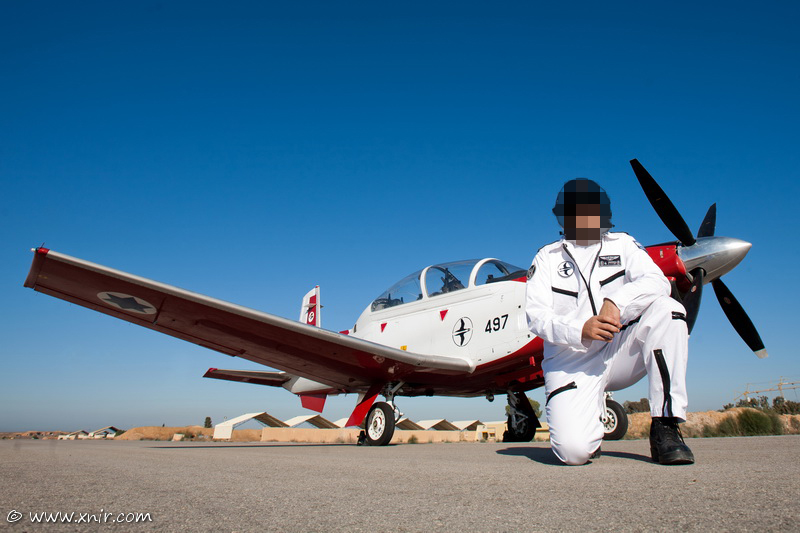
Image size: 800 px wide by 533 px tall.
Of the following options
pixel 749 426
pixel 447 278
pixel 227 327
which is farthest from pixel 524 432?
pixel 227 327

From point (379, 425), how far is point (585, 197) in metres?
5.14

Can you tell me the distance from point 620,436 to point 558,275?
3967 mm

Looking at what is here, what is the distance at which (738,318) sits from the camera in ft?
20.4

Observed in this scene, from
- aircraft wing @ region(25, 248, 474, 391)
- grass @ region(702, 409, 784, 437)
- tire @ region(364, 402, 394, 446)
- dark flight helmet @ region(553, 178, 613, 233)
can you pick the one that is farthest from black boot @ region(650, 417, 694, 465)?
grass @ region(702, 409, 784, 437)

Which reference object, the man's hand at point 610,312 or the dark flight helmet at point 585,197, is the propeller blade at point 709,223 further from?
the man's hand at point 610,312

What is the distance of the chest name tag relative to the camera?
10.3 feet

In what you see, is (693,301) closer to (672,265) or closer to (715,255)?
(672,265)

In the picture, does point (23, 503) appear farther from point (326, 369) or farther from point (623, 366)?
point (326, 369)

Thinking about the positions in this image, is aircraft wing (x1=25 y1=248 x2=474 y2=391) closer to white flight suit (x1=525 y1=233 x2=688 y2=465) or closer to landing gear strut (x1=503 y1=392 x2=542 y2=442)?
landing gear strut (x1=503 y1=392 x2=542 y2=442)

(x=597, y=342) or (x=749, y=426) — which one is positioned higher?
(x=597, y=342)

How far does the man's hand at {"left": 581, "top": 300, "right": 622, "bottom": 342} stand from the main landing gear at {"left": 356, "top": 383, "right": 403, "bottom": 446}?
16.2 feet

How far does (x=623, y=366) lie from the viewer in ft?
10.00

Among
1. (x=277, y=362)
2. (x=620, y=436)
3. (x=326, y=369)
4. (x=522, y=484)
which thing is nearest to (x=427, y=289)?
(x=326, y=369)

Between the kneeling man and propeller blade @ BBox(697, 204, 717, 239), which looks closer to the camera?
the kneeling man
